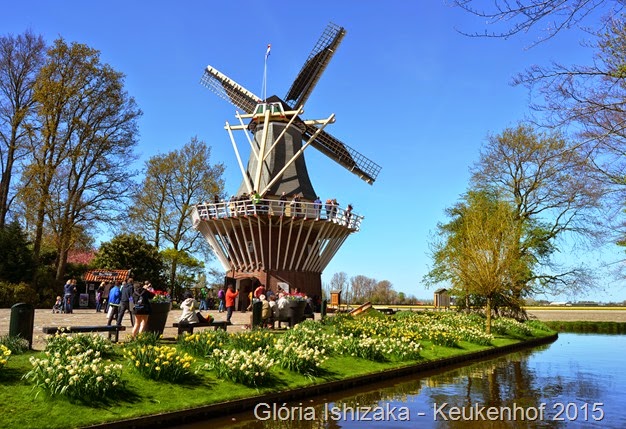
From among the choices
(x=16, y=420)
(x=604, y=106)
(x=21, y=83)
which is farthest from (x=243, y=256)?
(x=604, y=106)

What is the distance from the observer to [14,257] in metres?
30.6

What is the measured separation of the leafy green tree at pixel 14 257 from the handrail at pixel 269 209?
1002 centimetres

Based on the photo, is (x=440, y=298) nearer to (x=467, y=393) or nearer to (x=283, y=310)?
(x=283, y=310)

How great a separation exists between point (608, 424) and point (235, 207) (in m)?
24.9

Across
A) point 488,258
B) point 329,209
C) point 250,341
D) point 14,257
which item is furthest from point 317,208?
point 250,341

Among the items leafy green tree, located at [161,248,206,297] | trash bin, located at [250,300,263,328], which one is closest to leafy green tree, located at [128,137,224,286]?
leafy green tree, located at [161,248,206,297]

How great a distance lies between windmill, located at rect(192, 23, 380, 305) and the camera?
32031mm

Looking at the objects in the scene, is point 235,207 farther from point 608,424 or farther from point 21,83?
point 608,424

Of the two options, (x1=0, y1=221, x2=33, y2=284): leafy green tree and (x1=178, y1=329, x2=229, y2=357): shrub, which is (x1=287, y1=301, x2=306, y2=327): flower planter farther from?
(x1=0, y1=221, x2=33, y2=284): leafy green tree

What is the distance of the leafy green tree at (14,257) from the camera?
30250 mm

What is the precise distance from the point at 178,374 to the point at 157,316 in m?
4.41

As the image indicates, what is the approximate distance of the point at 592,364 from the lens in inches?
715

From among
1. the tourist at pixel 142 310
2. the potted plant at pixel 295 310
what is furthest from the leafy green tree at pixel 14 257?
the tourist at pixel 142 310

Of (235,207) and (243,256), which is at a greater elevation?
(235,207)
